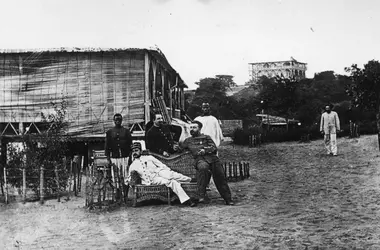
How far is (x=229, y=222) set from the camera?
7.45m

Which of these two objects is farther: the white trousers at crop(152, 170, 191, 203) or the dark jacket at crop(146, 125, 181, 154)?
the dark jacket at crop(146, 125, 181, 154)

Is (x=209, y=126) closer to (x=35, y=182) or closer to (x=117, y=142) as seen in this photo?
(x=117, y=142)

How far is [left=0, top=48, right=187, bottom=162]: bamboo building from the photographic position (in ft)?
54.4

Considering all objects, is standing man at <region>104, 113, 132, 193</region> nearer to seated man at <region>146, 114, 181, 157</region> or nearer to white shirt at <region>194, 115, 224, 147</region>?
seated man at <region>146, 114, 181, 157</region>

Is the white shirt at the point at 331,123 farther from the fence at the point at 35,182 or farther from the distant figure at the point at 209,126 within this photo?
the fence at the point at 35,182

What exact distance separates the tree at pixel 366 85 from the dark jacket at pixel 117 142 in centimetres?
1355

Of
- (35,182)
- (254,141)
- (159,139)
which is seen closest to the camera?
(159,139)

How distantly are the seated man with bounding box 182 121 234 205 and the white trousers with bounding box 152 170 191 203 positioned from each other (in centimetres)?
36

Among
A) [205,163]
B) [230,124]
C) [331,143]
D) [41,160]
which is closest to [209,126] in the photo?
[205,163]

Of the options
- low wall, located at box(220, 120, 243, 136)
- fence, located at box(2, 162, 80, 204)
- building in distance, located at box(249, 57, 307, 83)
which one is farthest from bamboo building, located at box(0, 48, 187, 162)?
building in distance, located at box(249, 57, 307, 83)

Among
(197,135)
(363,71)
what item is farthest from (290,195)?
(363,71)

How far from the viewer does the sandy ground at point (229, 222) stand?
6.38m

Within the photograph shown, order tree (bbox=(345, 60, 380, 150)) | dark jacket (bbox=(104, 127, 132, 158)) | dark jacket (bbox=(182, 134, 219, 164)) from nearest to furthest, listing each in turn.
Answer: dark jacket (bbox=(182, 134, 219, 164))
dark jacket (bbox=(104, 127, 132, 158))
tree (bbox=(345, 60, 380, 150))

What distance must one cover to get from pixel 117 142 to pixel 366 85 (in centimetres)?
1404
